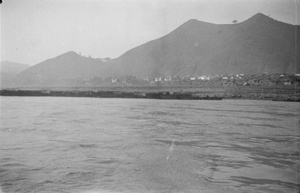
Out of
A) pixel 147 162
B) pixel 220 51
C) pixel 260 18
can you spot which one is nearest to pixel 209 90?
pixel 147 162

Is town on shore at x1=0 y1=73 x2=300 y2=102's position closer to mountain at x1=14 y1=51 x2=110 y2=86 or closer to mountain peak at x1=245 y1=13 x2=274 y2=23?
mountain at x1=14 y1=51 x2=110 y2=86

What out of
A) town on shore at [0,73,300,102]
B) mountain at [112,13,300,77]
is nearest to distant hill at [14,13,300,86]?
mountain at [112,13,300,77]

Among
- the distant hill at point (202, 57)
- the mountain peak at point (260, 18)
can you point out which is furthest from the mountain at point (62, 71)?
the mountain peak at point (260, 18)

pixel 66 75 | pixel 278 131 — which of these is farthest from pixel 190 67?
pixel 278 131

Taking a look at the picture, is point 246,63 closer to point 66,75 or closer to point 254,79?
point 254,79

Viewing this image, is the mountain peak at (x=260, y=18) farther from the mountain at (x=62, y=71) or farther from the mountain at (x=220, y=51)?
the mountain at (x=62, y=71)

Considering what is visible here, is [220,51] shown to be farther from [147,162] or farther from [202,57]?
[147,162]
